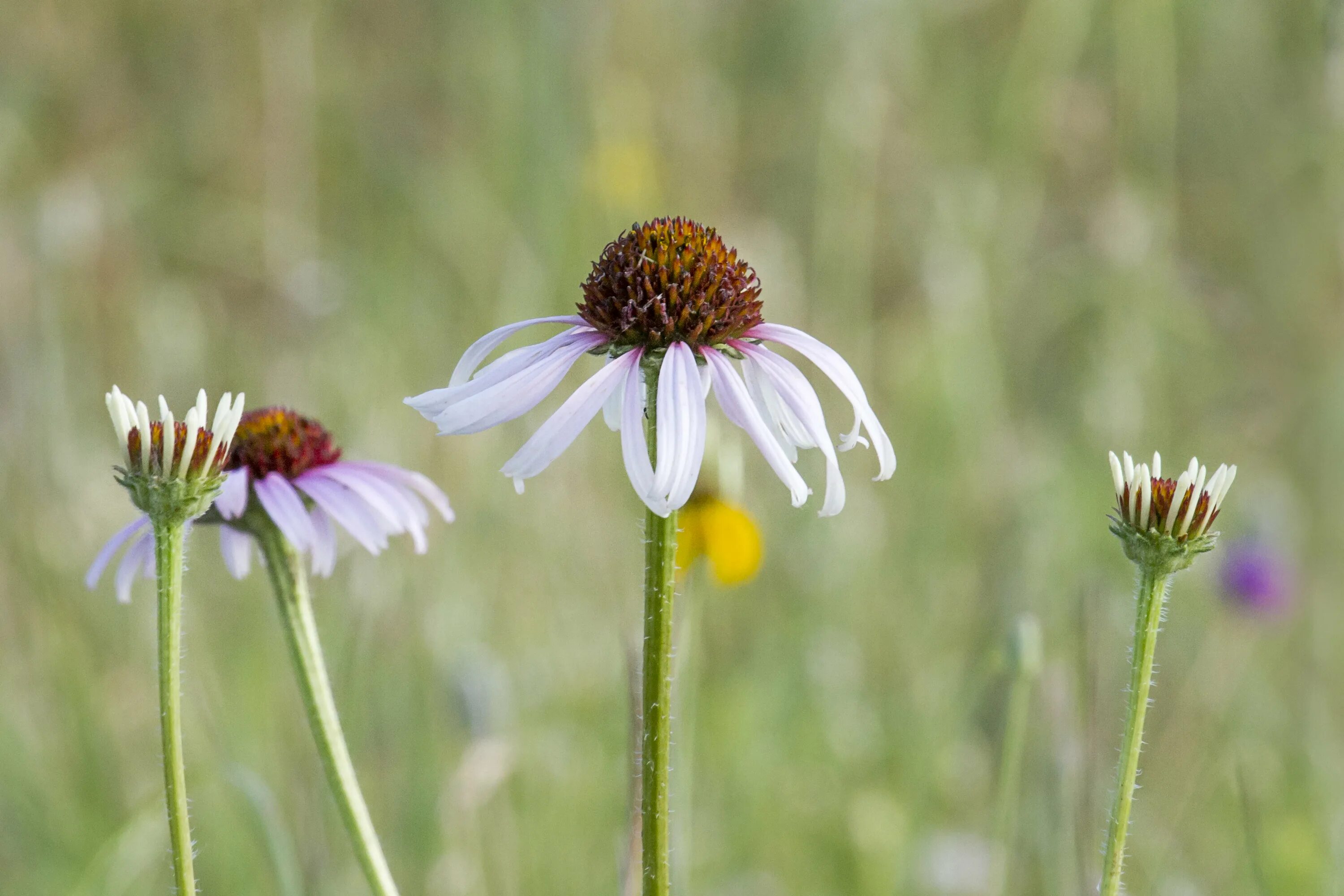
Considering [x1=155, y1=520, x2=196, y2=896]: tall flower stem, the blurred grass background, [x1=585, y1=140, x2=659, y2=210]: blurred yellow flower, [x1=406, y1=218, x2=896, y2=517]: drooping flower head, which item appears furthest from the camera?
[x1=585, y1=140, x2=659, y2=210]: blurred yellow flower

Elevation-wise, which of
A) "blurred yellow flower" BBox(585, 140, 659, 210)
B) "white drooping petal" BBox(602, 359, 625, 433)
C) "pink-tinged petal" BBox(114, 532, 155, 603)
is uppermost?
"blurred yellow flower" BBox(585, 140, 659, 210)

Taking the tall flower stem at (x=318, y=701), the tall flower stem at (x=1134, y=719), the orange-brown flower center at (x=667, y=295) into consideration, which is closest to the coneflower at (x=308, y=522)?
the tall flower stem at (x=318, y=701)

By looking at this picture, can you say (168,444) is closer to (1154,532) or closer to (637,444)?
(637,444)

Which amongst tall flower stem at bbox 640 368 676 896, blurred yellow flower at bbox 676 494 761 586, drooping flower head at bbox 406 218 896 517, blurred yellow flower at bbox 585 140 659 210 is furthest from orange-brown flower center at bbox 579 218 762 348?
blurred yellow flower at bbox 585 140 659 210

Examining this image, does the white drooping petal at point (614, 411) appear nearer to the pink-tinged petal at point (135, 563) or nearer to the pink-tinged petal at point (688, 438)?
the pink-tinged petal at point (688, 438)

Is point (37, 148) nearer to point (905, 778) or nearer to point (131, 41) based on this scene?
point (131, 41)

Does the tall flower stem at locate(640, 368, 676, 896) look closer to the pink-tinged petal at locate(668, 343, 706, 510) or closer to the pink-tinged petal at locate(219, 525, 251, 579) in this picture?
the pink-tinged petal at locate(668, 343, 706, 510)

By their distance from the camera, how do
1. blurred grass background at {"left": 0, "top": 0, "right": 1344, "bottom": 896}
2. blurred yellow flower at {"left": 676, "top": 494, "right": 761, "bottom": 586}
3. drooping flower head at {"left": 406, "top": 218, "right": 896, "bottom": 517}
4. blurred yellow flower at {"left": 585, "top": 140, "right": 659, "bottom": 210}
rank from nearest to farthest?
drooping flower head at {"left": 406, "top": 218, "right": 896, "bottom": 517} < blurred yellow flower at {"left": 676, "top": 494, "right": 761, "bottom": 586} < blurred grass background at {"left": 0, "top": 0, "right": 1344, "bottom": 896} < blurred yellow flower at {"left": 585, "top": 140, "right": 659, "bottom": 210}
